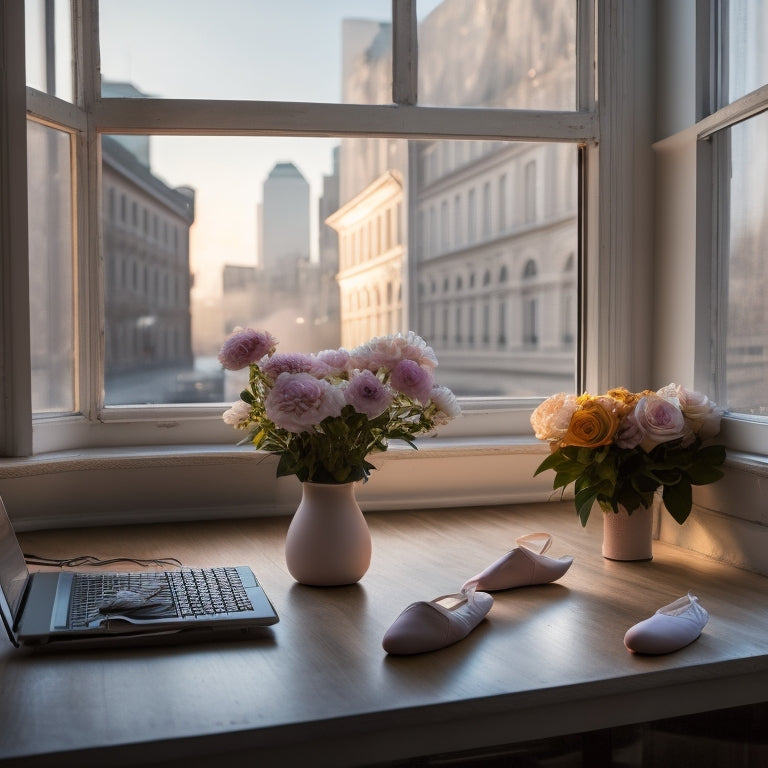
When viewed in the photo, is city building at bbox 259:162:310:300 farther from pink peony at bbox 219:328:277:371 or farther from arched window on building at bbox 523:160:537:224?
pink peony at bbox 219:328:277:371

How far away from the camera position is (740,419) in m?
1.76

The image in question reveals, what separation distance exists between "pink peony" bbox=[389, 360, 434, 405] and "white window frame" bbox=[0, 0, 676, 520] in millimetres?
696

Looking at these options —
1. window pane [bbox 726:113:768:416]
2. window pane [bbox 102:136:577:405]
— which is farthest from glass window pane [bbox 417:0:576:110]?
window pane [bbox 726:113:768:416]

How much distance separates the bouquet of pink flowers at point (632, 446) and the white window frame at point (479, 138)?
470 millimetres

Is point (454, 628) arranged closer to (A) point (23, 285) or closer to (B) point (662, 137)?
(A) point (23, 285)

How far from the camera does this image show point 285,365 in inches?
55.7

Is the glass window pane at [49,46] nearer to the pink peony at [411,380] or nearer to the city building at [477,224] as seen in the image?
the city building at [477,224]

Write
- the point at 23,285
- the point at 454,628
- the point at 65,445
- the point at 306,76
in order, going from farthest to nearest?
the point at 306,76 < the point at 65,445 < the point at 23,285 < the point at 454,628

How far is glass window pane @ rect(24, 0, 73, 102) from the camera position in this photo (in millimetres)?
1970

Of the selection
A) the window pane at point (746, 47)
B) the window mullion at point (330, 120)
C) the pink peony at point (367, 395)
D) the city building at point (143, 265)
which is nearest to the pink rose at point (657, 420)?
the pink peony at point (367, 395)

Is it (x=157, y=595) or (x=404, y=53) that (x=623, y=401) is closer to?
(x=157, y=595)

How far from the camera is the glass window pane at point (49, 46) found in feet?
6.46

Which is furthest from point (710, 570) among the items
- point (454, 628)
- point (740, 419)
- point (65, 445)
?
point (65, 445)

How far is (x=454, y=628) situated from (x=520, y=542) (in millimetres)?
424
